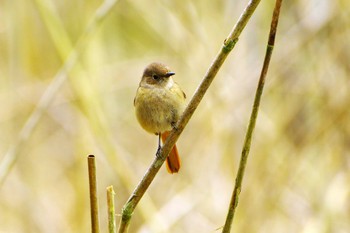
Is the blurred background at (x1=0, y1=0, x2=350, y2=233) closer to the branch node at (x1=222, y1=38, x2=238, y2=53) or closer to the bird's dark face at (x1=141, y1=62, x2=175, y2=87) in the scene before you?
the bird's dark face at (x1=141, y1=62, x2=175, y2=87)

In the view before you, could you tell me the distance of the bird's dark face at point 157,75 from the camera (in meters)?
2.25

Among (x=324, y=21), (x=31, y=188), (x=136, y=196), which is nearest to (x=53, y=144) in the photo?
(x=31, y=188)

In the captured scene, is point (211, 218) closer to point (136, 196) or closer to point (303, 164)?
point (303, 164)

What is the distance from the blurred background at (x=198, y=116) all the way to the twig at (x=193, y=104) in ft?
3.33

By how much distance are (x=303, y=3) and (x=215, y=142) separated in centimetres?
79

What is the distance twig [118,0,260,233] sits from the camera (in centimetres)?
114

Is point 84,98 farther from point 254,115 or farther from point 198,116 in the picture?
point 254,115

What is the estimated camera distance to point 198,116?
3137mm

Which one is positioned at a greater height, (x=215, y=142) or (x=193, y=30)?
(x=193, y=30)

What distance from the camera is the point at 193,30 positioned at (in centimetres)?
281

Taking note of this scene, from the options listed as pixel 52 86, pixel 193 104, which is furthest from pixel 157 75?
pixel 193 104

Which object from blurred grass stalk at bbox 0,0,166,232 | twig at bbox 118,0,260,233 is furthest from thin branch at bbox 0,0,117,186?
twig at bbox 118,0,260,233

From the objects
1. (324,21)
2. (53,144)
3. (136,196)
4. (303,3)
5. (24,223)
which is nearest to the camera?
(136,196)

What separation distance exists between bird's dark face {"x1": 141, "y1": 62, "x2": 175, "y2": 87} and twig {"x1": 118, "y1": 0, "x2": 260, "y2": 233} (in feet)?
3.10
